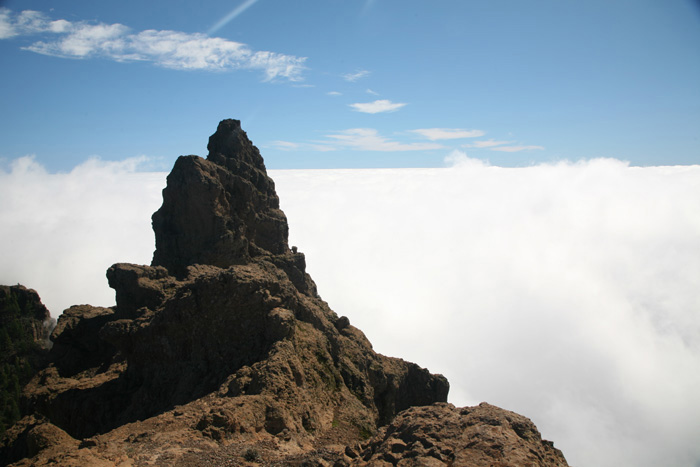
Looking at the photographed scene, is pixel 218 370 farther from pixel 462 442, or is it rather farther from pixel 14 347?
pixel 14 347

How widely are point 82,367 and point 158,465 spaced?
17.6 m

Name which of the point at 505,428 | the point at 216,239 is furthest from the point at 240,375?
the point at 216,239

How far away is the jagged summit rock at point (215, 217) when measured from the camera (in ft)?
101

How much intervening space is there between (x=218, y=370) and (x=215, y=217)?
12.4 m

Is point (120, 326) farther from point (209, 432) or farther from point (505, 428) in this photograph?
point (505, 428)

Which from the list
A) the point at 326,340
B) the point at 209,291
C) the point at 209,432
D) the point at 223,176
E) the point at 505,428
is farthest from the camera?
the point at 223,176

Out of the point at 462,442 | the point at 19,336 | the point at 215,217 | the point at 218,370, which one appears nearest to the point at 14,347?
the point at 19,336

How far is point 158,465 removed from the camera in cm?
1259

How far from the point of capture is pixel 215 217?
3075 cm

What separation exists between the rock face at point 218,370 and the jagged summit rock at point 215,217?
0.10 meters

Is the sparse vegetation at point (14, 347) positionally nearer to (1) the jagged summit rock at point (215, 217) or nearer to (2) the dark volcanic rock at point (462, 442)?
(1) the jagged summit rock at point (215, 217)

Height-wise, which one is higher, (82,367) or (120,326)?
(120,326)

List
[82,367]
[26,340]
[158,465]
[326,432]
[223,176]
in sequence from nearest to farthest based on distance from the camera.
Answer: [158,465]
[326,432]
[82,367]
[223,176]
[26,340]

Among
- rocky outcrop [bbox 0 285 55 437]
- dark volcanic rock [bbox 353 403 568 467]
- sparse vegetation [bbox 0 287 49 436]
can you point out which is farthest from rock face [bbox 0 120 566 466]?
rocky outcrop [bbox 0 285 55 437]
